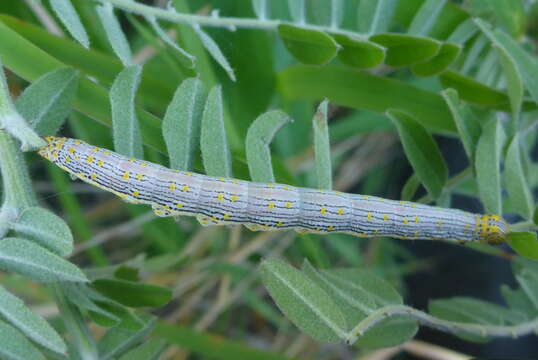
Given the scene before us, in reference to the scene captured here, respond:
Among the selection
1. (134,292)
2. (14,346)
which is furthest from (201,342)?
(14,346)

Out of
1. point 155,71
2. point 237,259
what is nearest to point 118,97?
point 155,71

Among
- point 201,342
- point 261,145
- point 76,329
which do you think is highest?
point 261,145

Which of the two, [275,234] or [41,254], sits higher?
[41,254]

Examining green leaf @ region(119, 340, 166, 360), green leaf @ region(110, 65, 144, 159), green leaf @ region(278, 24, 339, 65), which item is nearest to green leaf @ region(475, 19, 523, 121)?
green leaf @ region(278, 24, 339, 65)

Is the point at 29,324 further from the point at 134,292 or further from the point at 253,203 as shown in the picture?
the point at 253,203

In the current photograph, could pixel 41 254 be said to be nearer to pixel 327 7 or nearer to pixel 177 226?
pixel 327 7

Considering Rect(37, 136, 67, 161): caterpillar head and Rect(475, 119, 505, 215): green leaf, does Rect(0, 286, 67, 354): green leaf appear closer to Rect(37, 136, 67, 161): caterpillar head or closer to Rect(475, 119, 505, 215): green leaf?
Rect(37, 136, 67, 161): caterpillar head

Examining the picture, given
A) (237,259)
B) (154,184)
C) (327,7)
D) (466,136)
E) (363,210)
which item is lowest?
(237,259)
